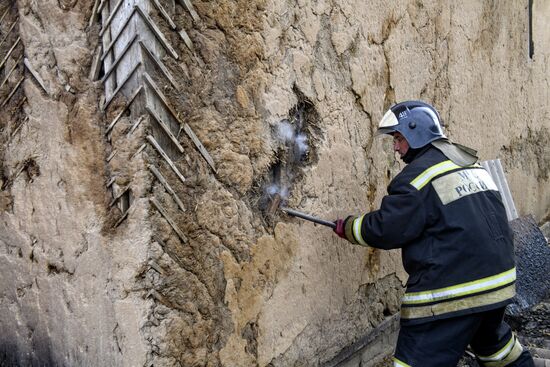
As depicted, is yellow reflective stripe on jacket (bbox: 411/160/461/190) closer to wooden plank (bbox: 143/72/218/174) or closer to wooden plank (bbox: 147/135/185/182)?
wooden plank (bbox: 143/72/218/174)

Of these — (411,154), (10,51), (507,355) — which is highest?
(10,51)

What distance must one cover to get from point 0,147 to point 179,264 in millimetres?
1046

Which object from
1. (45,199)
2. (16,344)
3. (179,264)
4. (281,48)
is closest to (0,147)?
(45,199)

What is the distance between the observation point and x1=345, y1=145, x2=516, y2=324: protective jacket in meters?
2.66

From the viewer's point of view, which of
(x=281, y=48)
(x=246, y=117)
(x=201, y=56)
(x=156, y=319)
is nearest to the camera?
(x=156, y=319)

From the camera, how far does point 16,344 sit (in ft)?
8.96

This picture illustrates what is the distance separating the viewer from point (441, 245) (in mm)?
2678

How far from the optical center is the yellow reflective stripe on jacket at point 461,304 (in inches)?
106

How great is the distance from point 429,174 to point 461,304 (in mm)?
575

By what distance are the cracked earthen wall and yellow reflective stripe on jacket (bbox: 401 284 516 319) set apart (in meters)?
0.53

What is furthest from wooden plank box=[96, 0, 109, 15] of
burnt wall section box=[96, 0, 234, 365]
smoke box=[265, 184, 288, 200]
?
smoke box=[265, 184, 288, 200]

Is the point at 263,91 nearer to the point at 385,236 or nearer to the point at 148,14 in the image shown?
the point at 148,14

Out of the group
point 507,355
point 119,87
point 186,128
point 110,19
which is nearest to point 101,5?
point 110,19

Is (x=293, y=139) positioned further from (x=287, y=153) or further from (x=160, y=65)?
(x=160, y=65)
